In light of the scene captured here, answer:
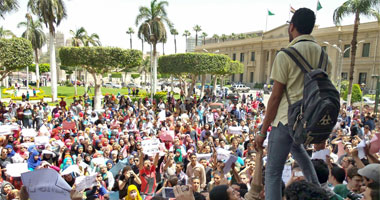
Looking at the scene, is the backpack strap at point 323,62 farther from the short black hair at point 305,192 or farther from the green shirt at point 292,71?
the short black hair at point 305,192

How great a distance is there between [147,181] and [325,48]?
4886 centimetres

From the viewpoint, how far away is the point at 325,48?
4691cm

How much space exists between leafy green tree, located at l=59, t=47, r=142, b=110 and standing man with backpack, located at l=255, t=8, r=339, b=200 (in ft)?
65.9

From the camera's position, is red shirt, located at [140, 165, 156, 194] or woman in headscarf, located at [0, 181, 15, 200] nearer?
woman in headscarf, located at [0, 181, 15, 200]

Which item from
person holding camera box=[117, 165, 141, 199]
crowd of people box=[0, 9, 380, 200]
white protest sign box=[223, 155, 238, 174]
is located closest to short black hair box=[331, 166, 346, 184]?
crowd of people box=[0, 9, 380, 200]

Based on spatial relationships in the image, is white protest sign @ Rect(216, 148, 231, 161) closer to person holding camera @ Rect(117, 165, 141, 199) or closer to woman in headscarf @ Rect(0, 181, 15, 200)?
person holding camera @ Rect(117, 165, 141, 199)

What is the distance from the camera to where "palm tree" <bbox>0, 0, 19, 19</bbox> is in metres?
16.3

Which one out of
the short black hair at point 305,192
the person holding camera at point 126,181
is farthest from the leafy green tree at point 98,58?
the short black hair at point 305,192

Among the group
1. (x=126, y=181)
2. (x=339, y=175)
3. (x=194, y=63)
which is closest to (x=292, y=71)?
(x=339, y=175)

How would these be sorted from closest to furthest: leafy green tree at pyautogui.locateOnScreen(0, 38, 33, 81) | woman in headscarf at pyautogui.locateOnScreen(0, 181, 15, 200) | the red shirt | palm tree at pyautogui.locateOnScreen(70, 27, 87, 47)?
woman in headscarf at pyautogui.locateOnScreen(0, 181, 15, 200), the red shirt, leafy green tree at pyautogui.locateOnScreen(0, 38, 33, 81), palm tree at pyautogui.locateOnScreen(70, 27, 87, 47)

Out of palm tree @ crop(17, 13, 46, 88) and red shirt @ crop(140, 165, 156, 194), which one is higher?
palm tree @ crop(17, 13, 46, 88)

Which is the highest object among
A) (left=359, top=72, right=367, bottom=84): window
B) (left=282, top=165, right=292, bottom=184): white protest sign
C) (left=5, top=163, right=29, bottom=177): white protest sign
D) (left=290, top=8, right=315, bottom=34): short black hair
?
(left=359, top=72, right=367, bottom=84): window

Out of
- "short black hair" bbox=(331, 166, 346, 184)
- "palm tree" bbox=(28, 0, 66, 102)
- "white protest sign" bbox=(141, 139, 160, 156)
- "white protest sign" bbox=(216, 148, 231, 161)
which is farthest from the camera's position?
"palm tree" bbox=(28, 0, 66, 102)

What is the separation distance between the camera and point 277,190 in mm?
2164
